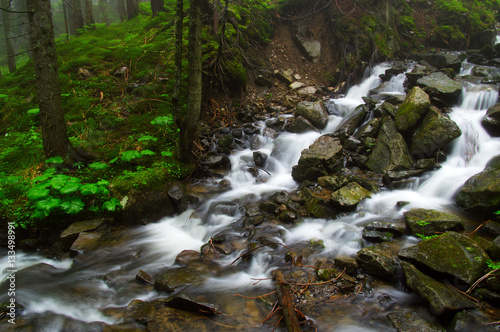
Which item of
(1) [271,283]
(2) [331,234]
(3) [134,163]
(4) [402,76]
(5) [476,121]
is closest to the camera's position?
(1) [271,283]

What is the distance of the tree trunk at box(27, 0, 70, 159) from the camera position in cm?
442

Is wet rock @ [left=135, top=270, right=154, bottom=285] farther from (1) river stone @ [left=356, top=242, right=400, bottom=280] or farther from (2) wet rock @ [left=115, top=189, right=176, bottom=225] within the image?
(1) river stone @ [left=356, top=242, right=400, bottom=280]

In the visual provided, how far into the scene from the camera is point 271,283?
389 centimetres

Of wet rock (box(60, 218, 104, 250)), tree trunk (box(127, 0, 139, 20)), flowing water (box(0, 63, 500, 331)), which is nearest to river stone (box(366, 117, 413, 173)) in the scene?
flowing water (box(0, 63, 500, 331))

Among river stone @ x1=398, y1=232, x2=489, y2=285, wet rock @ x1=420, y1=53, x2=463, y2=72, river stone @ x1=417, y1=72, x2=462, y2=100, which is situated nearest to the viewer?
river stone @ x1=398, y1=232, x2=489, y2=285

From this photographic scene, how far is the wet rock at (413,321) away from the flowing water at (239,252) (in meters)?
0.24

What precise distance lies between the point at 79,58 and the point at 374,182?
32.1 ft

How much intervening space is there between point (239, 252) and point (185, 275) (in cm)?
100

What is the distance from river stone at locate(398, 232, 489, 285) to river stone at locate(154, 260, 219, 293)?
9.58 feet

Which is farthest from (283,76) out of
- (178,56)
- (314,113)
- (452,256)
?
(452,256)

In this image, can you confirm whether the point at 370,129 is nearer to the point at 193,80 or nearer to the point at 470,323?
the point at 193,80

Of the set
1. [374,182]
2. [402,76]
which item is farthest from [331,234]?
[402,76]

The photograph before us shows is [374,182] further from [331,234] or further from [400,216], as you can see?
[331,234]

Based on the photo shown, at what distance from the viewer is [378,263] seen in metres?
3.73
